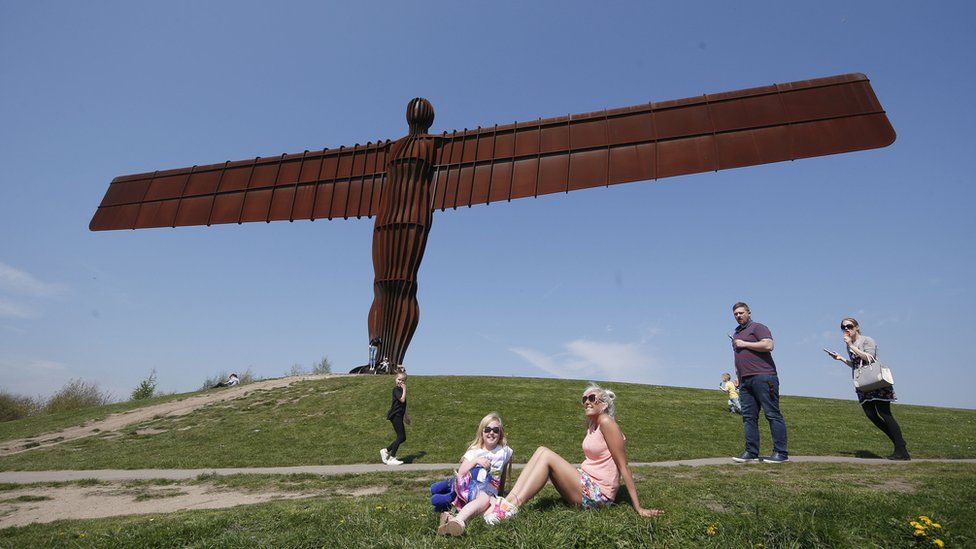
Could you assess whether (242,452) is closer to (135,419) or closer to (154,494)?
(154,494)

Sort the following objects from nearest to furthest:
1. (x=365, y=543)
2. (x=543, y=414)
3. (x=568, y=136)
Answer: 1. (x=365, y=543)
2. (x=543, y=414)
3. (x=568, y=136)

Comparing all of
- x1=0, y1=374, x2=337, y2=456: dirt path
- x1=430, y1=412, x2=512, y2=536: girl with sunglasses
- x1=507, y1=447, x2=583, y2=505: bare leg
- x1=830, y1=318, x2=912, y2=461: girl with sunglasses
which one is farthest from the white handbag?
x1=0, y1=374, x2=337, y2=456: dirt path

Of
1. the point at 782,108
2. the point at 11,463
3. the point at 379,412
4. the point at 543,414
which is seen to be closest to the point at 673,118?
the point at 782,108

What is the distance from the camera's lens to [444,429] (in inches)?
504

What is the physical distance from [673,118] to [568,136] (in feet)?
11.3

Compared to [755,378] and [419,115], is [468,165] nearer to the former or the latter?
[419,115]

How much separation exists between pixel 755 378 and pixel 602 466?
4097 millimetres

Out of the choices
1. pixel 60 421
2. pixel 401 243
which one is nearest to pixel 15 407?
pixel 60 421

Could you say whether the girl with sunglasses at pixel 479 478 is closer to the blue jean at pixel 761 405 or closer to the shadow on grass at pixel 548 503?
the shadow on grass at pixel 548 503

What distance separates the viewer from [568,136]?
1714 cm

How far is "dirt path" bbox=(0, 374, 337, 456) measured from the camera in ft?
48.3

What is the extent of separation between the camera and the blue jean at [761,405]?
745cm

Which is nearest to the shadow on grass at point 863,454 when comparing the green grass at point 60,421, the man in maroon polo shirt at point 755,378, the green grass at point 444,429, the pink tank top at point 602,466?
the green grass at point 444,429

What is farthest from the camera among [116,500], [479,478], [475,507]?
[116,500]
